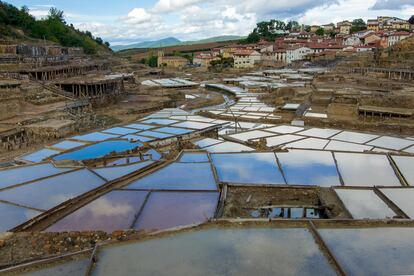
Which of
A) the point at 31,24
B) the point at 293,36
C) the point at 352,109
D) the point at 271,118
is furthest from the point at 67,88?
the point at 293,36

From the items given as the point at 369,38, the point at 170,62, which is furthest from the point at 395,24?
the point at 170,62

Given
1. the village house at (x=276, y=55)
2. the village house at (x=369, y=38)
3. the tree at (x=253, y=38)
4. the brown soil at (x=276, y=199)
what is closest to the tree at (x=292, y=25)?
the tree at (x=253, y=38)

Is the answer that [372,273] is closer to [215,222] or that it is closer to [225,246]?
[225,246]

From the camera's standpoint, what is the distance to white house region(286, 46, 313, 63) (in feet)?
213

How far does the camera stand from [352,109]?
2094cm

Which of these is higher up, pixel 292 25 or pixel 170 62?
pixel 292 25

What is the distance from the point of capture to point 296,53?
215 feet

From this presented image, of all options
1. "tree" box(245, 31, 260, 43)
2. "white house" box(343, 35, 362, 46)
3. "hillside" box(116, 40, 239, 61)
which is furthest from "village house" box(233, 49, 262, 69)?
"hillside" box(116, 40, 239, 61)

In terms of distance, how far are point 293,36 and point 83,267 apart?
90406 mm

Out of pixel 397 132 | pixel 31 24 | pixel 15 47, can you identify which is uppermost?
pixel 31 24

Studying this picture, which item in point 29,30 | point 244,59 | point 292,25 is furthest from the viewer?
point 292,25

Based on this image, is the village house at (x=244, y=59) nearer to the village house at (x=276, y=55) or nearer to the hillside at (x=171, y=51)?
the village house at (x=276, y=55)

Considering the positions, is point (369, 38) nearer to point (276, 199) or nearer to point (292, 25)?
point (292, 25)

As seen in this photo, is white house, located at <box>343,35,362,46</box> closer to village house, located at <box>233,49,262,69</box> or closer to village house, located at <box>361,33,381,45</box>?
village house, located at <box>361,33,381,45</box>
